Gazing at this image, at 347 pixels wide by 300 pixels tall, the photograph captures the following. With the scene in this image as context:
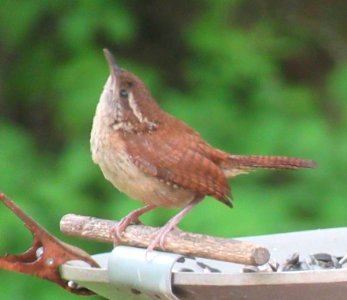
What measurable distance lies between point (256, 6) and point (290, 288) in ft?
12.4

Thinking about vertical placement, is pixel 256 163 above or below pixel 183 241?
above

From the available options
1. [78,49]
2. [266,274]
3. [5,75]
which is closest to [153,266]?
[266,274]

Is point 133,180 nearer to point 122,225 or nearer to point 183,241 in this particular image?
point 122,225

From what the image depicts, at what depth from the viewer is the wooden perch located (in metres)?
2.71

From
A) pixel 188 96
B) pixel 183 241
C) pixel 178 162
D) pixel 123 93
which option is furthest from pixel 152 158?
pixel 188 96

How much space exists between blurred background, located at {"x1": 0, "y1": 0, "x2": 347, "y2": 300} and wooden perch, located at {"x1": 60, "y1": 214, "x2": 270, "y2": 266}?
1450mm

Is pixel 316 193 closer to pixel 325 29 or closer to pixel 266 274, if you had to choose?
pixel 325 29

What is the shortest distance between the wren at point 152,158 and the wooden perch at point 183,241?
0.21 ft

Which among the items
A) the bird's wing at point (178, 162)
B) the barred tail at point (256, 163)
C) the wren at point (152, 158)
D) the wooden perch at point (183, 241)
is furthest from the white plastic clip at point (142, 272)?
the barred tail at point (256, 163)

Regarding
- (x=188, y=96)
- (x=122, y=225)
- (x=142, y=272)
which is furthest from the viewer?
(x=188, y=96)

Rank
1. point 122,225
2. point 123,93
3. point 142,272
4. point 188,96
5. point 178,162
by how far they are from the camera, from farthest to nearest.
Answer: point 188,96, point 123,93, point 178,162, point 122,225, point 142,272

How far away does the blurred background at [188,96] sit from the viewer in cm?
502

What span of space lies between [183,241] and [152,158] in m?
0.56

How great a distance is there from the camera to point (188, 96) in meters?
5.66
